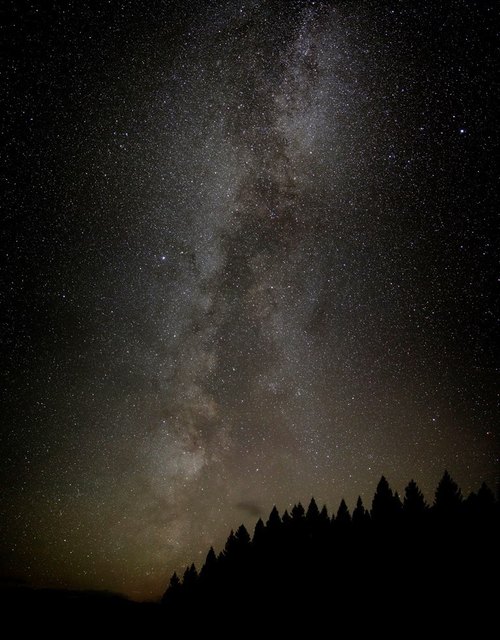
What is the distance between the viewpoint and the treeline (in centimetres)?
2005

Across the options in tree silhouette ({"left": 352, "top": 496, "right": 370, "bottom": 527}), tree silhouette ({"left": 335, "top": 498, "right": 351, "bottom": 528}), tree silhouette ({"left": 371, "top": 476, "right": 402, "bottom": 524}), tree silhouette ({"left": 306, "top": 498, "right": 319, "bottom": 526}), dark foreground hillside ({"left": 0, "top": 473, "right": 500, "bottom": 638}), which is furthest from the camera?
tree silhouette ({"left": 306, "top": 498, "right": 319, "bottom": 526})

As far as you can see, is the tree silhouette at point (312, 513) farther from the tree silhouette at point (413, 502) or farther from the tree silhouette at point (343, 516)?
the tree silhouette at point (413, 502)

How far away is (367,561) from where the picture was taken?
2453 cm

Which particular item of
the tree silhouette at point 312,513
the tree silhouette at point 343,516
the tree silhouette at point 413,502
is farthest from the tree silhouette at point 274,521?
the tree silhouette at point 413,502

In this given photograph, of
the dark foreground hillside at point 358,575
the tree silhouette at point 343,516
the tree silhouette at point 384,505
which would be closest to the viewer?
the dark foreground hillside at point 358,575

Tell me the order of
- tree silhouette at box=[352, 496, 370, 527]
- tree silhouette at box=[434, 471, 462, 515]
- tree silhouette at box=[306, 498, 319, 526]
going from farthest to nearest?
1. tree silhouette at box=[306, 498, 319, 526]
2. tree silhouette at box=[352, 496, 370, 527]
3. tree silhouette at box=[434, 471, 462, 515]

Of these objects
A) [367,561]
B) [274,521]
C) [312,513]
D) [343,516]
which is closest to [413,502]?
[367,561]

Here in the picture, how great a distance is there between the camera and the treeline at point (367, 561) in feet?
65.8

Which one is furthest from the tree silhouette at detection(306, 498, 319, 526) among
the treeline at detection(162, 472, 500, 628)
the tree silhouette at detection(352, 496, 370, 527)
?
the tree silhouette at detection(352, 496, 370, 527)

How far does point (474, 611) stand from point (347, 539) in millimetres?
10666

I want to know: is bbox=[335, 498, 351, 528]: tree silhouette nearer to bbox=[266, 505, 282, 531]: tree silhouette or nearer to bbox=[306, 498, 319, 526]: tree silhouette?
bbox=[306, 498, 319, 526]: tree silhouette

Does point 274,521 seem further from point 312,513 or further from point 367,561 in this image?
point 367,561

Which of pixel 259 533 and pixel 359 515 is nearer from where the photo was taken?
pixel 359 515

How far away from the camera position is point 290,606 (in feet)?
86.5
